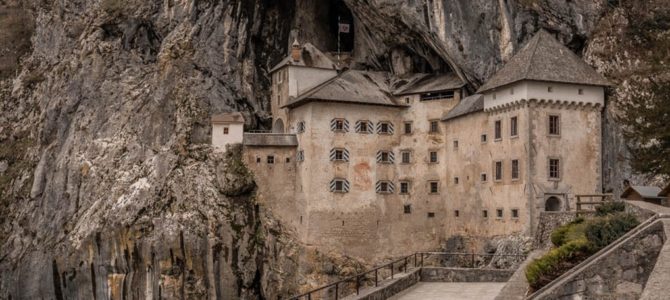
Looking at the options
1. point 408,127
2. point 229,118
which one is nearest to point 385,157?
point 408,127

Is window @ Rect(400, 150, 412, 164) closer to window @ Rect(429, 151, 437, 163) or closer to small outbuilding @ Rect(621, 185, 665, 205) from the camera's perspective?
window @ Rect(429, 151, 437, 163)

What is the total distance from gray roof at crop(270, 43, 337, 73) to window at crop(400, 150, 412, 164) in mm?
8139

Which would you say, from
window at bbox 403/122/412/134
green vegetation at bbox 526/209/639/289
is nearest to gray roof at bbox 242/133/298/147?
window at bbox 403/122/412/134

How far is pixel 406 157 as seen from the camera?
172 feet

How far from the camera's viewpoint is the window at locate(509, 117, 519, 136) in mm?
44469

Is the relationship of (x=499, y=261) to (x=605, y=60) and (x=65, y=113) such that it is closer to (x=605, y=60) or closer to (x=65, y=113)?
(x=605, y=60)

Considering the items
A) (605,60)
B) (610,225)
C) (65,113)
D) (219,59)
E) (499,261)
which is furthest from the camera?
(65,113)

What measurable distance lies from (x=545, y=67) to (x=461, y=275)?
62.7ft

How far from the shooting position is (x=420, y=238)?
51.1 metres

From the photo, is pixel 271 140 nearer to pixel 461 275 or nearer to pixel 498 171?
pixel 498 171

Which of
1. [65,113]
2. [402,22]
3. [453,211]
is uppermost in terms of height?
[402,22]

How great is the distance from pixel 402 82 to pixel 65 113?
25945 mm

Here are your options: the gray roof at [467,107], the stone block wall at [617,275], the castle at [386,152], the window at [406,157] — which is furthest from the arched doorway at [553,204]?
the stone block wall at [617,275]

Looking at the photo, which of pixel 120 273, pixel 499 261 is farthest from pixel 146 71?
pixel 499 261
